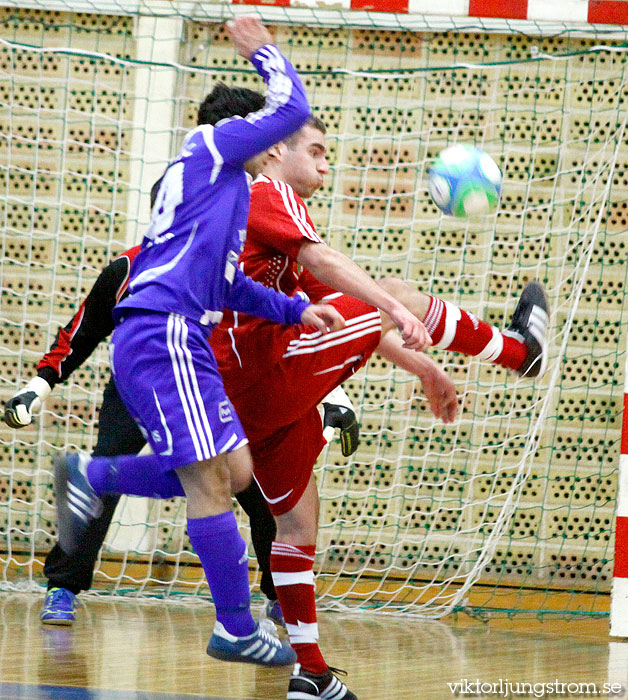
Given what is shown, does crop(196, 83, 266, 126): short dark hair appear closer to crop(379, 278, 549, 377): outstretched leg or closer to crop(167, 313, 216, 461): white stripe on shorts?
crop(379, 278, 549, 377): outstretched leg

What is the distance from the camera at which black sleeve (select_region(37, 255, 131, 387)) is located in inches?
154

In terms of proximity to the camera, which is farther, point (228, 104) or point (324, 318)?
point (228, 104)

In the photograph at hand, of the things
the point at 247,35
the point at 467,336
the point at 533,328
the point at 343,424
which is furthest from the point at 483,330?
the point at 247,35

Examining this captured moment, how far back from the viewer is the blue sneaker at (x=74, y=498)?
9.04 ft

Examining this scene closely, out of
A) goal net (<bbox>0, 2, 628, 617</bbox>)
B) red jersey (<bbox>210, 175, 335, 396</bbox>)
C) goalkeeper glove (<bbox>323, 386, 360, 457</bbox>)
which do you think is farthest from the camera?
goal net (<bbox>0, 2, 628, 617</bbox>)

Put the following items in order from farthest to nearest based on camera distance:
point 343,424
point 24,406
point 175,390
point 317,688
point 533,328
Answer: point 343,424 < point 24,406 < point 533,328 < point 317,688 < point 175,390

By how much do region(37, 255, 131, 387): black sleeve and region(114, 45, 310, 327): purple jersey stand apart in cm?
114

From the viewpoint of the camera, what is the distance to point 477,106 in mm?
5539

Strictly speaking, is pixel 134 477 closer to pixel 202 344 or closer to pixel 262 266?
pixel 202 344

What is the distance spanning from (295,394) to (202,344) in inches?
14.5

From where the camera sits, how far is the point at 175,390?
2580mm

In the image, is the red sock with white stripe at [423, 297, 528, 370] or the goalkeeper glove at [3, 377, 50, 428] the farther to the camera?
the goalkeeper glove at [3, 377, 50, 428]

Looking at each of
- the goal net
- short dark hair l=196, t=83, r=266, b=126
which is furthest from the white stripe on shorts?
the goal net

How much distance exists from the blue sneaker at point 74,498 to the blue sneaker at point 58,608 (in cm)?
128
